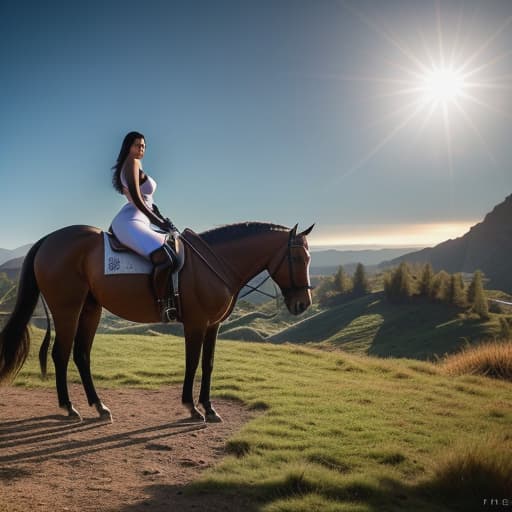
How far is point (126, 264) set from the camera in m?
7.23

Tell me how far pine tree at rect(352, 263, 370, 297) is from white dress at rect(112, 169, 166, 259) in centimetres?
12421

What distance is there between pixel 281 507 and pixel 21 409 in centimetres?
585

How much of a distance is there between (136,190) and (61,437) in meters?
3.90

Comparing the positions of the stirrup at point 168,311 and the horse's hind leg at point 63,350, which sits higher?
the stirrup at point 168,311

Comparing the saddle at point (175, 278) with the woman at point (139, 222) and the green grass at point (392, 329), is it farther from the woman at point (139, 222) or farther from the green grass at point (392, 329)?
the green grass at point (392, 329)

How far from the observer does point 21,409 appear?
8.06 meters

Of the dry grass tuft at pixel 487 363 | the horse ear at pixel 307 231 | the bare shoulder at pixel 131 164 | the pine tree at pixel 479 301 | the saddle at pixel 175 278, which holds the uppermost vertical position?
the bare shoulder at pixel 131 164

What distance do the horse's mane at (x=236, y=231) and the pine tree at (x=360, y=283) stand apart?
124 meters

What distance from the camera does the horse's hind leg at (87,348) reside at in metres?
7.59

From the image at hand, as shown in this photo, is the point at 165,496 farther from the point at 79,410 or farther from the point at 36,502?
the point at 79,410

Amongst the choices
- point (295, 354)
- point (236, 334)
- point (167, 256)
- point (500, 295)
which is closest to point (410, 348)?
point (236, 334)

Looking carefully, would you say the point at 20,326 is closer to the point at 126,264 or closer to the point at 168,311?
the point at 126,264

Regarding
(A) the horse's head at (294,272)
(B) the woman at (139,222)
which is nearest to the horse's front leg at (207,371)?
(B) the woman at (139,222)

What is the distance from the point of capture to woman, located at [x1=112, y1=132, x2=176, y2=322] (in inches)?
277
